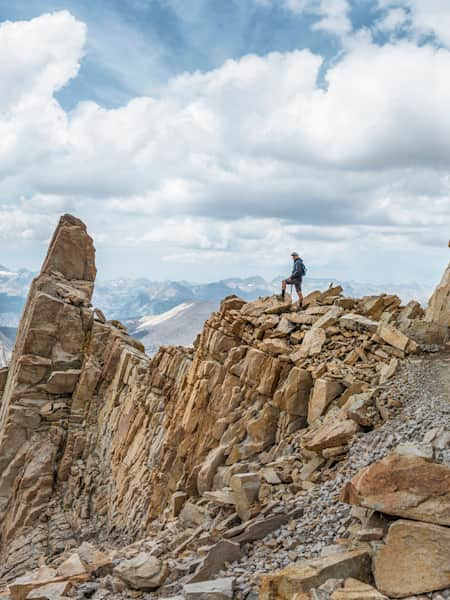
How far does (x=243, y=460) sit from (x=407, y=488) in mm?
14017

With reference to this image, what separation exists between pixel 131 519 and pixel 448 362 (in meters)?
25.2

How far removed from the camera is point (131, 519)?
110 ft

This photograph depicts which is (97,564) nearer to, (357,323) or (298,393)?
(298,393)

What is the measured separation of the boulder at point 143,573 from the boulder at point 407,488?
8.39m

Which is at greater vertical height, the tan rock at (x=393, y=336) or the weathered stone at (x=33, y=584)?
the tan rock at (x=393, y=336)

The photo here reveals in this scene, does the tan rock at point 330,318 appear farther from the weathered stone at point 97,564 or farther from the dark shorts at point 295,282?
the weathered stone at point 97,564

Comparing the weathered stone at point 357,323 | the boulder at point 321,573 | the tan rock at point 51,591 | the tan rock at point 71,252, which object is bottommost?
the tan rock at point 51,591

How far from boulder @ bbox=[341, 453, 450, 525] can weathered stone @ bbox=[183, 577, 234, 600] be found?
435 centimetres

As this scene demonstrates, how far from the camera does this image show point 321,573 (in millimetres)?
10133

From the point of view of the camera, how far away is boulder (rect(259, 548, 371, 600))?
10062 mm

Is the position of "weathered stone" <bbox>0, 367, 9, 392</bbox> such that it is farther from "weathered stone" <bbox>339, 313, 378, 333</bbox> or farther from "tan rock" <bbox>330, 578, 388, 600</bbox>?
"tan rock" <bbox>330, 578, 388, 600</bbox>

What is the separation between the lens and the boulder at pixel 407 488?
10148 mm

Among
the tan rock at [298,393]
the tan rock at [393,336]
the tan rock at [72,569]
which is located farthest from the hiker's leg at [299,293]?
the tan rock at [72,569]

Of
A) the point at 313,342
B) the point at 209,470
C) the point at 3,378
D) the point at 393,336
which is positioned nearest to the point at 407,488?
the point at 393,336
